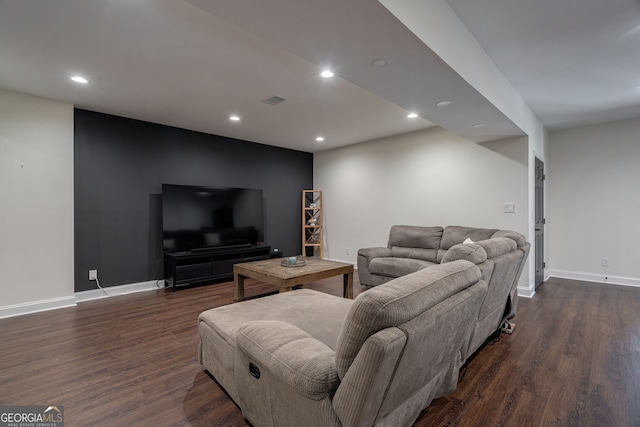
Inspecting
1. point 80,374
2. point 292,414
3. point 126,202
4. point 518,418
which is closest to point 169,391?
point 80,374

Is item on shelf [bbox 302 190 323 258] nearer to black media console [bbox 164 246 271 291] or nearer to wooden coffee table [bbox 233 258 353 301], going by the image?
black media console [bbox 164 246 271 291]

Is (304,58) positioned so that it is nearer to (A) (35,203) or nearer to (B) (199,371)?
(B) (199,371)

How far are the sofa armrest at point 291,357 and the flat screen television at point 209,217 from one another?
3412 mm

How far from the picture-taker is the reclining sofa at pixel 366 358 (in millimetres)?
1025

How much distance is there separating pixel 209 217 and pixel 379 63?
369cm

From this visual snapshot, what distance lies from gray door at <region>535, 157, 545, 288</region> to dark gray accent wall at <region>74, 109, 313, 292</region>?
15.6ft

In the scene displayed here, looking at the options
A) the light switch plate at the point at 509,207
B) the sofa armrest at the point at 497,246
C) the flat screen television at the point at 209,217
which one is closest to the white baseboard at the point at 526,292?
the light switch plate at the point at 509,207

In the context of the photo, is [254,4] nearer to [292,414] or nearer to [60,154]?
[292,414]

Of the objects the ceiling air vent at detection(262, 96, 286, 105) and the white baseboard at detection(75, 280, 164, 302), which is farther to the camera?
the white baseboard at detection(75, 280, 164, 302)

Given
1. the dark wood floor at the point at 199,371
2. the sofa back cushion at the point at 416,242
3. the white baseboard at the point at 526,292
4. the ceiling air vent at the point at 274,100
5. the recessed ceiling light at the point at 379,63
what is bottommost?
the dark wood floor at the point at 199,371

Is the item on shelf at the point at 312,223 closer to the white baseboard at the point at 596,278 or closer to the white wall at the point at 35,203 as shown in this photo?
the white wall at the point at 35,203

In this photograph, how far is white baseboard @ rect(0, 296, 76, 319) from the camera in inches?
127

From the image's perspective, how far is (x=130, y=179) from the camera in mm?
4258

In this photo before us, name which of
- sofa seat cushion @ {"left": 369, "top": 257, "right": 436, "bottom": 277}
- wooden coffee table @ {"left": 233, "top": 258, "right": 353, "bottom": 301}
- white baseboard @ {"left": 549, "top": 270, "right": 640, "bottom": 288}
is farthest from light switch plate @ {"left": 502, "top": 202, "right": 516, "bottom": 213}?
wooden coffee table @ {"left": 233, "top": 258, "right": 353, "bottom": 301}
